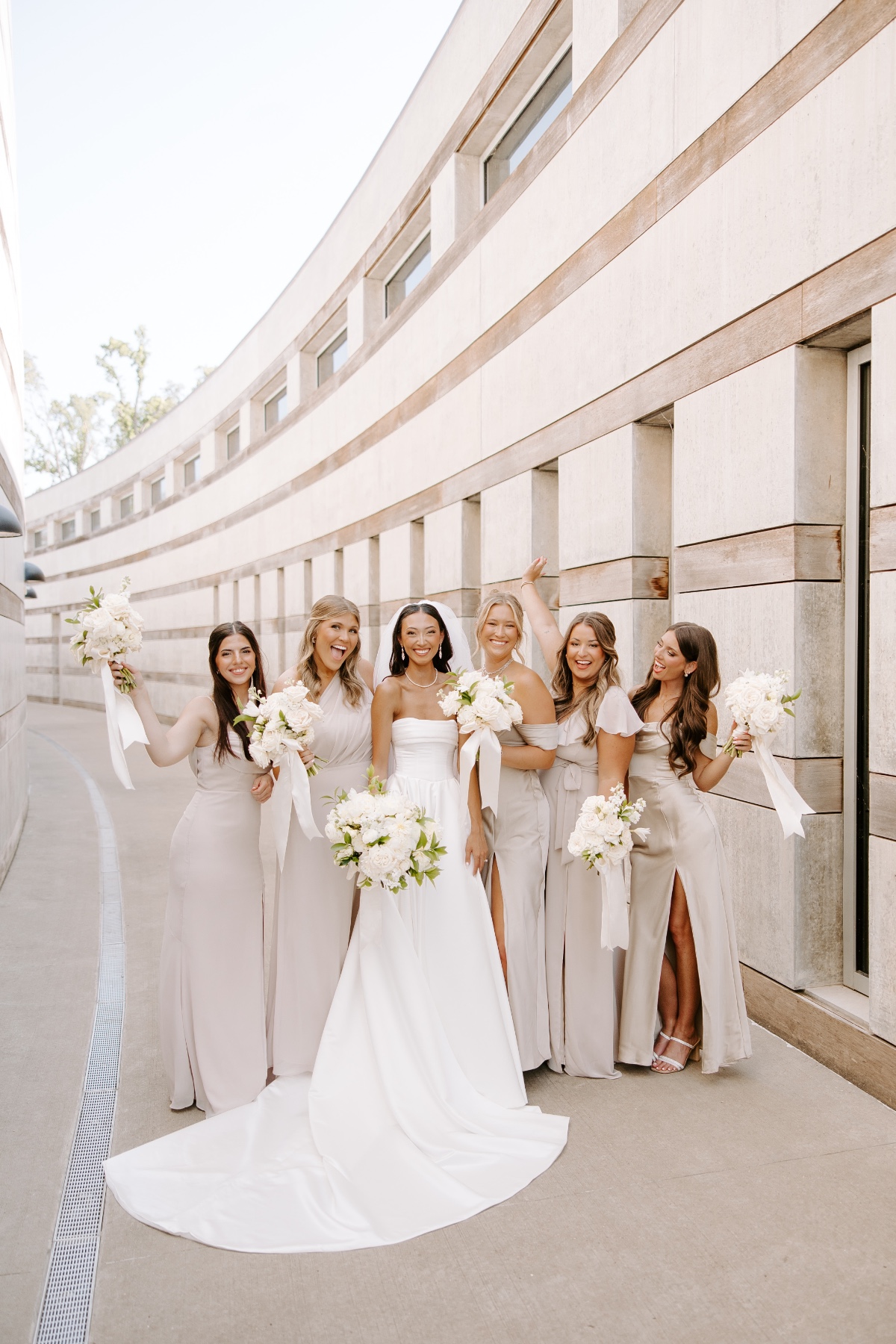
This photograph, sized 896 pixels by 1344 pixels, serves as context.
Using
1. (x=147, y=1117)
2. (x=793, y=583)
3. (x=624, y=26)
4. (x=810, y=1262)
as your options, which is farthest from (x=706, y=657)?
(x=624, y=26)

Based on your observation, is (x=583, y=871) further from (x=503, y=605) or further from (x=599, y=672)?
(x=503, y=605)

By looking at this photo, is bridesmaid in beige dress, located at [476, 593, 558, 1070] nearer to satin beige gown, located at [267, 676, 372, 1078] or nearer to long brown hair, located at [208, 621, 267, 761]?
satin beige gown, located at [267, 676, 372, 1078]

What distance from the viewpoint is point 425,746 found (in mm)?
4633

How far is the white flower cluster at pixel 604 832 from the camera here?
170 inches

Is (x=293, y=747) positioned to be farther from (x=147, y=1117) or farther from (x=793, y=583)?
(x=793, y=583)

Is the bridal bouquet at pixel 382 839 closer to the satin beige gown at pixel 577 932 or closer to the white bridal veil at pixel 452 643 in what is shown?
the white bridal veil at pixel 452 643

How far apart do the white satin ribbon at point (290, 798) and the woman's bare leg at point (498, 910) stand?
3.10 feet

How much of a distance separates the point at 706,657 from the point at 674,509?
176cm

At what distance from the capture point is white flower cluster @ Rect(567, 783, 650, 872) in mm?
4316

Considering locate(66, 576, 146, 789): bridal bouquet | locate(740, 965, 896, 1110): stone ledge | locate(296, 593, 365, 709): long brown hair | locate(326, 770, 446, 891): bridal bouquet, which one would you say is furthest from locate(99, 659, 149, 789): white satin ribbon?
locate(740, 965, 896, 1110): stone ledge

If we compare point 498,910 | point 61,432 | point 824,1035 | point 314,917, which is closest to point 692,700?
point 498,910

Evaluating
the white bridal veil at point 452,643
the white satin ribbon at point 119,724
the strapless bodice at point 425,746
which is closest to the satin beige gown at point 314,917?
the strapless bodice at point 425,746

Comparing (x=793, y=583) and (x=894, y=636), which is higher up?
(x=793, y=583)

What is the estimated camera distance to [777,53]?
5.10 meters
